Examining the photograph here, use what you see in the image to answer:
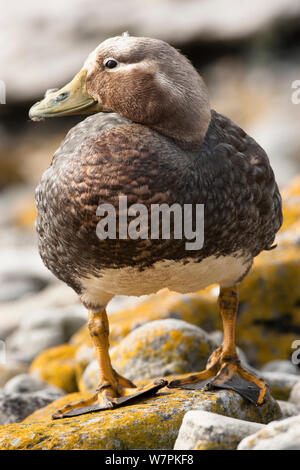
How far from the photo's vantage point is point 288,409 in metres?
4.65

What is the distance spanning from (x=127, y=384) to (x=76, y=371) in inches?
74.8

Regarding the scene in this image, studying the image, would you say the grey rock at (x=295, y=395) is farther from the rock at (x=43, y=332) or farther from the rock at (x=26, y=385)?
the rock at (x=43, y=332)

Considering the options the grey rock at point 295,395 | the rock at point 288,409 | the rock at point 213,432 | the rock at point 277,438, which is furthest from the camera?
the grey rock at point 295,395

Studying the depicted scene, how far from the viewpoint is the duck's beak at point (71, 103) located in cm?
370

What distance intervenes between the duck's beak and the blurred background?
9.90m

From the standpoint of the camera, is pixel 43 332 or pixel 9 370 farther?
pixel 43 332

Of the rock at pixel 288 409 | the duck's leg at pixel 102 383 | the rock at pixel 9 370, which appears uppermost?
the duck's leg at pixel 102 383

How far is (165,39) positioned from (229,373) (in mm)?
14803

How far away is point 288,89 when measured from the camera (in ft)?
56.5

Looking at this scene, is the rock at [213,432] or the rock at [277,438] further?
the rock at [213,432]

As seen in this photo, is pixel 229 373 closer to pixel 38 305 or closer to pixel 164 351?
pixel 164 351

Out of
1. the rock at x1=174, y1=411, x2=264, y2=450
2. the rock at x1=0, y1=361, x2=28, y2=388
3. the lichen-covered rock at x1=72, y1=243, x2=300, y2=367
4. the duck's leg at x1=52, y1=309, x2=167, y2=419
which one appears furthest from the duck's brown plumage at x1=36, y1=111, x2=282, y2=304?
the rock at x1=0, y1=361, x2=28, y2=388

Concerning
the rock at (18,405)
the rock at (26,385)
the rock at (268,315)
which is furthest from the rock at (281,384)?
the rock at (26,385)

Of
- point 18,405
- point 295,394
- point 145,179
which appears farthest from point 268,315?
point 145,179
